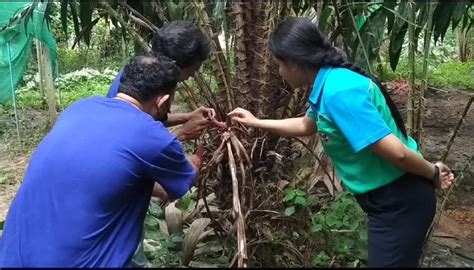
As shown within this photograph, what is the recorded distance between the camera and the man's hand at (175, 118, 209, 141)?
2.69 meters

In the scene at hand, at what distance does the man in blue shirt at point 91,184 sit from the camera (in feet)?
5.96

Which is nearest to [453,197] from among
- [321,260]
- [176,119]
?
[321,260]

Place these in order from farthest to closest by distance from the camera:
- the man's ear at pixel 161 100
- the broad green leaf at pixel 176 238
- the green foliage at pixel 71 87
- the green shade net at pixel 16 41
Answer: the green foliage at pixel 71 87 → the green shade net at pixel 16 41 → the broad green leaf at pixel 176 238 → the man's ear at pixel 161 100

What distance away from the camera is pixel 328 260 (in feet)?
9.34

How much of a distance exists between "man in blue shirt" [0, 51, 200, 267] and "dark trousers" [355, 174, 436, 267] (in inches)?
28.5

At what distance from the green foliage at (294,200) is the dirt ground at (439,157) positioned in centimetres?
75

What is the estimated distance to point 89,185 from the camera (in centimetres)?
181

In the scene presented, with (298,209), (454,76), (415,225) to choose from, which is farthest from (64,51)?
(415,225)

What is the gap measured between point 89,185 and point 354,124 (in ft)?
2.80

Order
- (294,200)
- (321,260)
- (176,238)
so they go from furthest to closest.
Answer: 1. (176,238)
2. (294,200)
3. (321,260)

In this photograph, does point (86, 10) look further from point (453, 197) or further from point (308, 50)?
point (453, 197)

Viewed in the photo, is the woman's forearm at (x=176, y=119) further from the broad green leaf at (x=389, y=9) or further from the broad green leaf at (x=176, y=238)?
the broad green leaf at (x=389, y=9)

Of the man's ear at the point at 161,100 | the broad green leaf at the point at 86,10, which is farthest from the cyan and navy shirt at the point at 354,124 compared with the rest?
the broad green leaf at the point at 86,10

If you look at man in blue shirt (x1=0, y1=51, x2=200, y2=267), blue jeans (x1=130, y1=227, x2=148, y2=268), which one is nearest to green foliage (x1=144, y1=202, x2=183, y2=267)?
blue jeans (x1=130, y1=227, x2=148, y2=268)
